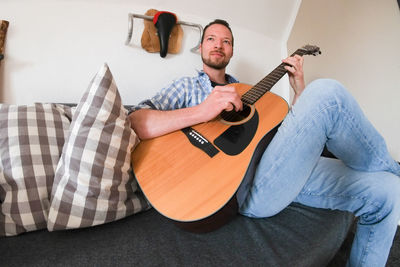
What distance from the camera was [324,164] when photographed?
951mm

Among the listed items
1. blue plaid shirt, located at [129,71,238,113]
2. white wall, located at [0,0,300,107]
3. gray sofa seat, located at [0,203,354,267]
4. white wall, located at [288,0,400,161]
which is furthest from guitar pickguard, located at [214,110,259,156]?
white wall, located at [288,0,400,161]

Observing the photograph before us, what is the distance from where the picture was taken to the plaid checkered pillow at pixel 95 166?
71 cm

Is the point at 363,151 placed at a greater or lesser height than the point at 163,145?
greater

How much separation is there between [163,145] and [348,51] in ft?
6.12

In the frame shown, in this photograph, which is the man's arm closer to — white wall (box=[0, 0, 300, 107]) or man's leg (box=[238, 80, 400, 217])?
man's leg (box=[238, 80, 400, 217])

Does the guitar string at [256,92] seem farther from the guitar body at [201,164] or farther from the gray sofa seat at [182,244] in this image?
the gray sofa seat at [182,244]

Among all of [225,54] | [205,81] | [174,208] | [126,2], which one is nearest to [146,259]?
[174,208]

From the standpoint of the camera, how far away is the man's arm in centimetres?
90

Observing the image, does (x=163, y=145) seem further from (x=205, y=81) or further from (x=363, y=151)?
(x=363, y=151)

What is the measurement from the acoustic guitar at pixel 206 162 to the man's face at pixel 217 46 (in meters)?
0.46

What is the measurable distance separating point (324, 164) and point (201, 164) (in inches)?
20.8

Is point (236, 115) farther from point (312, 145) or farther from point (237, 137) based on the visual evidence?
point (312, 145)

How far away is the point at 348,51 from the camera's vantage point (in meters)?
1.92

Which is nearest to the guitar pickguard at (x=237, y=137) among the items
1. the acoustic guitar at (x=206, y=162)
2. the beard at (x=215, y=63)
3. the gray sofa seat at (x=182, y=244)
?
the acoustic guitar at (x=206, y=162)
